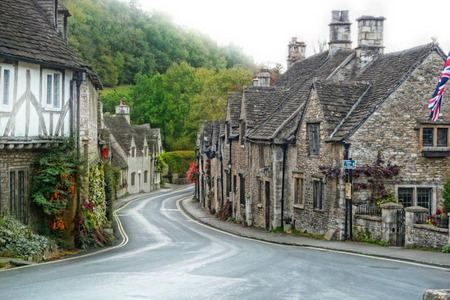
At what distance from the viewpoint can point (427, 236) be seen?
2034 centimetres

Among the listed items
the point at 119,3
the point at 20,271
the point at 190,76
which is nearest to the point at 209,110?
the point at 190,76

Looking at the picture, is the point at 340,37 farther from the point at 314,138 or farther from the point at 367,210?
the point at 367,210

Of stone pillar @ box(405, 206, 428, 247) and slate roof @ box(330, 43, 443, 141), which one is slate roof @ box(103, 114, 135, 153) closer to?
slate roof @ box(330, 43, 443, 141)

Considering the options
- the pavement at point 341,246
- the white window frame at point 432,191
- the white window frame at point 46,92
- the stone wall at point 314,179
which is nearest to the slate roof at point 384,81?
the stone wall at point 314,179

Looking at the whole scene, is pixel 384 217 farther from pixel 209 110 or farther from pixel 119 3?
pixel 119 3

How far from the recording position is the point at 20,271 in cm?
1577

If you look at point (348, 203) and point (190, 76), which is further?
point (190, 76)

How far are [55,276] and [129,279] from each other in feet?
6.08

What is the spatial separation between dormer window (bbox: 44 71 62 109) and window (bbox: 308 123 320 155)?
11.3 metres

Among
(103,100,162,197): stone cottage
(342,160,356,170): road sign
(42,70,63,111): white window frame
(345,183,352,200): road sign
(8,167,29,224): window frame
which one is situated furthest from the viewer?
(103,100,162,197): stone cottage

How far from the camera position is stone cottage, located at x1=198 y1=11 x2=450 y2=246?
2556cm

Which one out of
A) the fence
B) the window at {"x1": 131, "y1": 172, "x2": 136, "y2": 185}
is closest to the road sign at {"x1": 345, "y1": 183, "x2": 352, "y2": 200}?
the fence

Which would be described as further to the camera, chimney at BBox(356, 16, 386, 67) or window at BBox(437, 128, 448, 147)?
chimney at BBox(356, 16, 386, 67)

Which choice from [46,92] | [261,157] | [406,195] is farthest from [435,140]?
[46,92]
